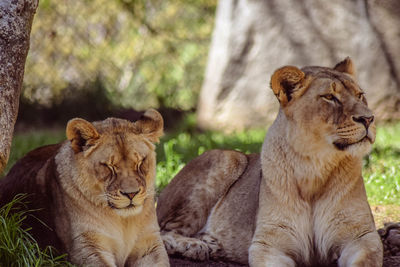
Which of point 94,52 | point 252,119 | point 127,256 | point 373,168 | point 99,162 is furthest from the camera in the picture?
point 94,52

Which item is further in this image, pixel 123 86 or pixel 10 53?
pixel 123 86

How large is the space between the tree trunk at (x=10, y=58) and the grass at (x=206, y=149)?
48 centimetres

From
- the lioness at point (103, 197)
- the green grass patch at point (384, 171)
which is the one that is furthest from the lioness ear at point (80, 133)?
the green grass patch at point (384, 171)

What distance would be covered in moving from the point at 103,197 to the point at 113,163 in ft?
0.72

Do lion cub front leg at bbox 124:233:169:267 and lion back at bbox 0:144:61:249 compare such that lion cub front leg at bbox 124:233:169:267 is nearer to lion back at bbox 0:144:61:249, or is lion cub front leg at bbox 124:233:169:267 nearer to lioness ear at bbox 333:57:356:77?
lion back at bbox 0:144:61:249

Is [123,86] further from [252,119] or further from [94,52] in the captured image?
[252,119]

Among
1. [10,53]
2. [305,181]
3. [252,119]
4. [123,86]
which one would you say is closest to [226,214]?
[305,181]

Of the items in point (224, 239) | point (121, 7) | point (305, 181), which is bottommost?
point (224, 239)

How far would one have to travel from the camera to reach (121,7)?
36.3 ft

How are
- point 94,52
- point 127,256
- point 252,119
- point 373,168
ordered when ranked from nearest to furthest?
point 127,256 < point 373,168 < point 252,119 < point 94,52

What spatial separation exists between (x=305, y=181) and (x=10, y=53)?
1.91 meters

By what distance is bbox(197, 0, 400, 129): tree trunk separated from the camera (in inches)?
360

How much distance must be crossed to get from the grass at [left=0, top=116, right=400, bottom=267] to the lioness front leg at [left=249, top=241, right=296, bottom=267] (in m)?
1.19

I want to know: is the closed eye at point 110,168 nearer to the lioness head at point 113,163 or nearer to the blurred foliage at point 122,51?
the lioness head at point 113,163
